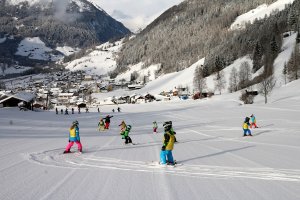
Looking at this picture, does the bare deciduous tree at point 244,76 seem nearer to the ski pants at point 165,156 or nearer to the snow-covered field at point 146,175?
the snow-covered field at point 146,175

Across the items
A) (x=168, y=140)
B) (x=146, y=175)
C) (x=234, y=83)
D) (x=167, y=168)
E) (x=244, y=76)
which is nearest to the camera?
(x=146, y=175)

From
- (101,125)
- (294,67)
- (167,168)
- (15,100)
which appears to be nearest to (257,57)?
(294,67)

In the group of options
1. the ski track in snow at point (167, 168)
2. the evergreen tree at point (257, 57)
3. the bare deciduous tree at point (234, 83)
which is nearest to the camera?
the ski track in snow at point (167, 168)

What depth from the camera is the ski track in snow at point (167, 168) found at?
10234 millimetres

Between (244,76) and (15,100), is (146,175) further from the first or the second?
(244,76)

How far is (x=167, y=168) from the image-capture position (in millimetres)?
11594

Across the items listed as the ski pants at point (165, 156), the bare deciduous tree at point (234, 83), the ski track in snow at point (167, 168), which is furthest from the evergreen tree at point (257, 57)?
the ski pants at point (165, 156)

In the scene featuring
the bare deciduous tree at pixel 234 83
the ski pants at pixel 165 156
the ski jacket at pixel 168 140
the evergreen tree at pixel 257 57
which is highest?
the evergreen tree at pixel 257 57

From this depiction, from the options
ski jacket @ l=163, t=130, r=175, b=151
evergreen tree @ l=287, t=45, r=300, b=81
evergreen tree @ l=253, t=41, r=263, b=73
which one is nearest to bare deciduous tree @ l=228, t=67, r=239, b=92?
evergreen tree @ l=253, t=41, r=263, b=73

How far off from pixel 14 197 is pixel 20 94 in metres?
70.8

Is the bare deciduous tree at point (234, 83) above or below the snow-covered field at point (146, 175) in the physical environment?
above

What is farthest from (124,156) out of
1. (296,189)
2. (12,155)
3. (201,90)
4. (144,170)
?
(201,90)

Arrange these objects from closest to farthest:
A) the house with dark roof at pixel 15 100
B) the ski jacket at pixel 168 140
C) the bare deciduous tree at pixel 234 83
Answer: the ski jacket at pixel 168 140 < the house with dark roof at pixel 15 100 < the bare deciduous tree at pixel 234 83

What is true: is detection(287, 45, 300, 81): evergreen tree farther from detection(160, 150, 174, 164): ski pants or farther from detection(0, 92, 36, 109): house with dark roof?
detection(160, 150, 174, 164): ski pants
